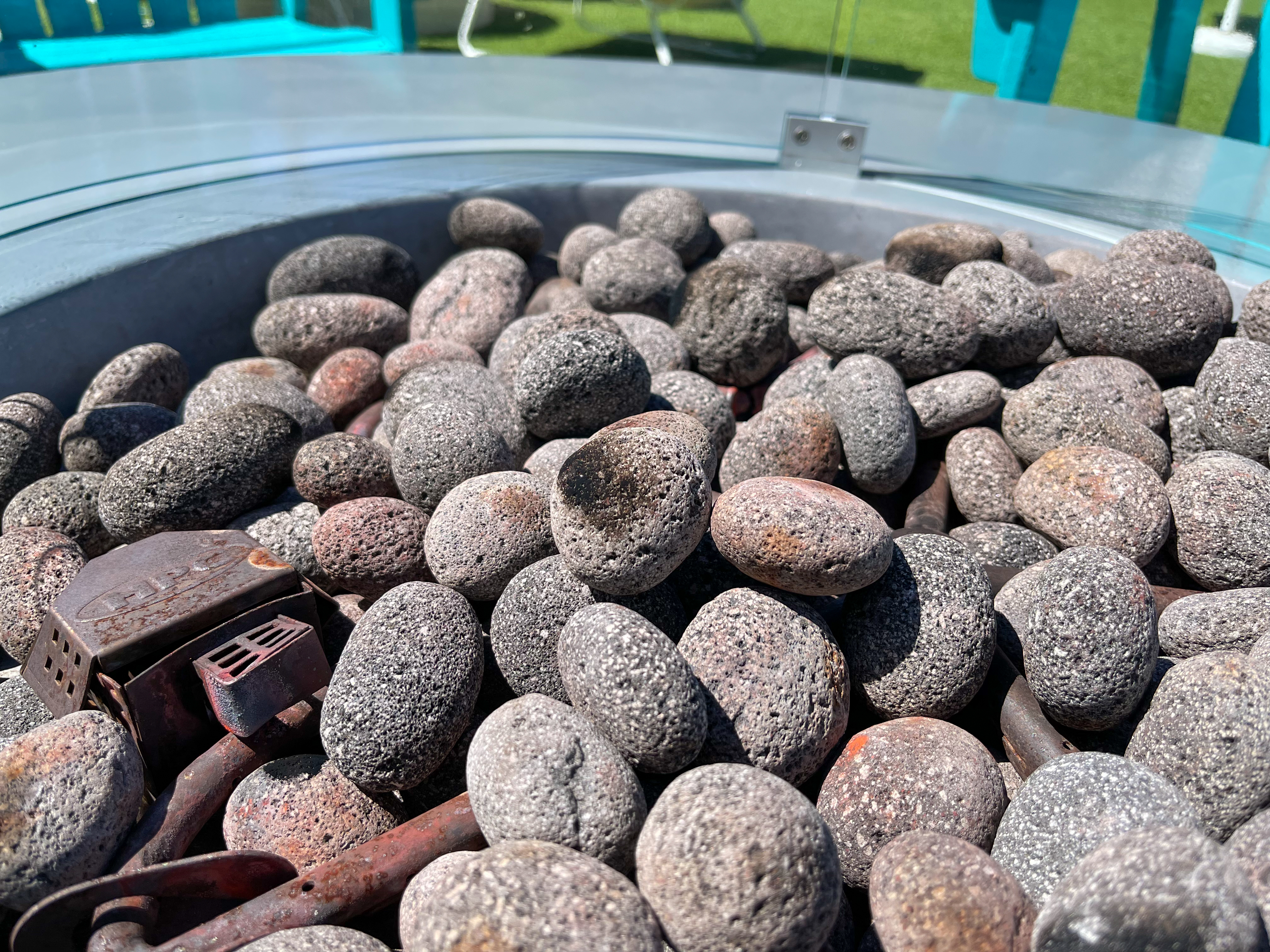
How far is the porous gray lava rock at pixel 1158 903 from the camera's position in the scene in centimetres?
127

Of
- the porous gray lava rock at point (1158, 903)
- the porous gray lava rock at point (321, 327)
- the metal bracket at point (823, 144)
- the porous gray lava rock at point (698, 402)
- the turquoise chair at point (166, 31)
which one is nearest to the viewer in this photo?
the porous gray lava rock at point (1158, 903)

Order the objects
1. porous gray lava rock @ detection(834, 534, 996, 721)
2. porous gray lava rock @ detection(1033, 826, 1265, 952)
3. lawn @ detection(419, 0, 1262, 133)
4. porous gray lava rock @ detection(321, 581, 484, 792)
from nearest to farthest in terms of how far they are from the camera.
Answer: porous gray lava rock @ detection(1033, 826, 1265, 952) < porous gray lava rock @ detection(321, 581, 484, 792) < porous gray lava rock @ detection(834, 534, 996, 721) < lawn @ detection(419, 0, 1262, 133)

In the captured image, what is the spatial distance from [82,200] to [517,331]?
192cm

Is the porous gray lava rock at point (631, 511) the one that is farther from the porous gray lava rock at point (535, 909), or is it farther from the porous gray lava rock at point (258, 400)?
the porous gray lava rock at point (258, 400)

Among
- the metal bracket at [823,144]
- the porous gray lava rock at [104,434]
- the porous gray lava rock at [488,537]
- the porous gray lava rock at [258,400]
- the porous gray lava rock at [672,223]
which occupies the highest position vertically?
the metal bracket at [823,144]

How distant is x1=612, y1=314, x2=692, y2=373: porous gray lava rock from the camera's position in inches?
115

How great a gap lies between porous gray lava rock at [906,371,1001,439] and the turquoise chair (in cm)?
340

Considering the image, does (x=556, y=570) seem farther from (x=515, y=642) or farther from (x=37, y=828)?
(x=37, y=828)

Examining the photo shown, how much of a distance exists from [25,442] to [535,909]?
2.30 meters

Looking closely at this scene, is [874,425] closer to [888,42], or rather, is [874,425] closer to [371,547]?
[371,547]

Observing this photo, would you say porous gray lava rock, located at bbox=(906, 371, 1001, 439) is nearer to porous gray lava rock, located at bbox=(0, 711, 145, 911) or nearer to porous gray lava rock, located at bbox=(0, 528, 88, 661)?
porous gray lava rock, located at bbox=(0, 711, 145, 911)

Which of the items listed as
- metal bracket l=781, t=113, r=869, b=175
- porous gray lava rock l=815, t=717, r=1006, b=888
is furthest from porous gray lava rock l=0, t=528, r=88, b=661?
metal bracket l=781, t=113, r=869, b=175

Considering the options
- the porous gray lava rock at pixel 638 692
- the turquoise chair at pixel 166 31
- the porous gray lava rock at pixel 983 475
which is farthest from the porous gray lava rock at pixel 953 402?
the turquoise chair at pixel 166 31

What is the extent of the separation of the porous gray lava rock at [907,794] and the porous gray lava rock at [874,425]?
32.8 inches
